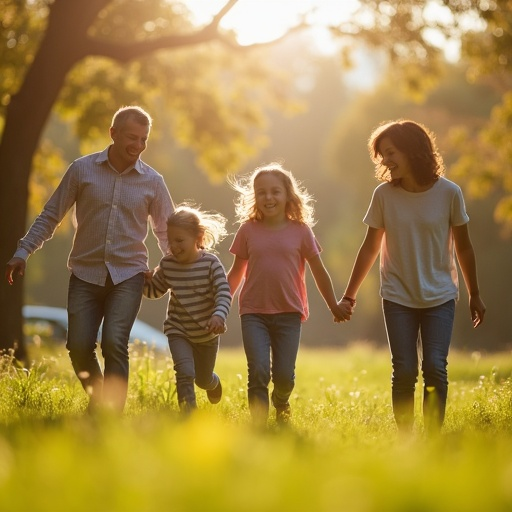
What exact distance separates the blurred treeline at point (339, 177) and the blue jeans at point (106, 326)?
9.32 meters

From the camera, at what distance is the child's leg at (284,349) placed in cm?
630

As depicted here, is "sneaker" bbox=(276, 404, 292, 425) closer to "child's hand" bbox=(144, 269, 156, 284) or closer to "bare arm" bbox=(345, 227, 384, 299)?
"bare arm" bbox=(345, 227, 384, 299)

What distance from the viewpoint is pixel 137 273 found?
20.6ft

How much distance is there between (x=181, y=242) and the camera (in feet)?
20.1

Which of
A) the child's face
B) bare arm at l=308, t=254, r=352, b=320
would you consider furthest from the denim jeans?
the child's face

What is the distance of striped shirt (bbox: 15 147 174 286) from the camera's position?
6.21m

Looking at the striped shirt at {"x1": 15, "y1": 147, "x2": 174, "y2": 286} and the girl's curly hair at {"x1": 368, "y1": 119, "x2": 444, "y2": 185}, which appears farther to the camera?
the striped shirt at {"x1": 15, "y1": 147, "x2": 174, "y2": 286}

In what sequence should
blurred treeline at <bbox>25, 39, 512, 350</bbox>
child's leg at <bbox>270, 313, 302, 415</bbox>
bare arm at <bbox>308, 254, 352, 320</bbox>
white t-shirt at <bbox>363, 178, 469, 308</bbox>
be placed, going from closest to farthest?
white t-shirt at <bbox>363, 178, 469, 308</bbox> < child's leg at <bbox>270, 313, 302, 415</bbox> < bare arm at <bbox>308, 254, 352, 320</bbox> < blurred treeline at <bbox>25, 39, 512, 350</bbox>

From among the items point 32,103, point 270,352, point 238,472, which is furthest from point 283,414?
point 32,103

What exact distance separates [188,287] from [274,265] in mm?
642

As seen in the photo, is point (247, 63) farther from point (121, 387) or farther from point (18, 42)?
point (121, 387)

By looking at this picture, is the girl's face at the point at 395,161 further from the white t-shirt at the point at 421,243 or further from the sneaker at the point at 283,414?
the sneaker at the point at 283,414

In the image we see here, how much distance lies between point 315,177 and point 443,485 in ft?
176

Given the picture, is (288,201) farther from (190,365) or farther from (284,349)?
(190,365)
